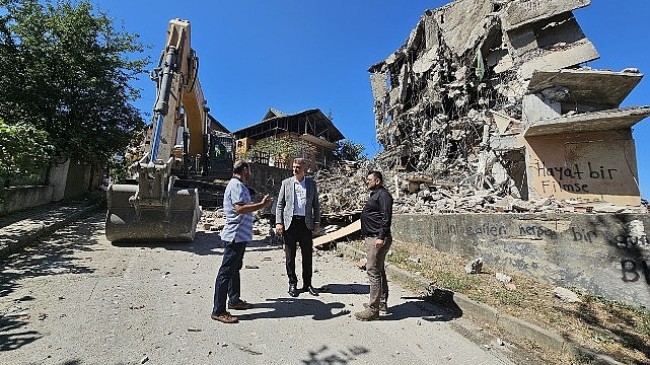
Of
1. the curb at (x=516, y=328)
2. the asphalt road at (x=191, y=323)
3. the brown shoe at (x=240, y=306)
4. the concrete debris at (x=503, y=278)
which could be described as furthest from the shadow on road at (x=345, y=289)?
the concrete debris at (x=503, y=278)

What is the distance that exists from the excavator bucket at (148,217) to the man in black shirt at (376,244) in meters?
4.35

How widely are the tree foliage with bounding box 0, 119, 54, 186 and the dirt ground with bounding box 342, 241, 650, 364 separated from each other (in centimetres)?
669

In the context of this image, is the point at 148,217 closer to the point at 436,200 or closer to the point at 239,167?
the point at 239,167

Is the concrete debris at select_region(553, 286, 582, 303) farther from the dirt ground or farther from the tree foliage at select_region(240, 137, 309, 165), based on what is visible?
the tree foliage at select_region(240, 137, 309, 165)

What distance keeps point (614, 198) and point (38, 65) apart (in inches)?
660

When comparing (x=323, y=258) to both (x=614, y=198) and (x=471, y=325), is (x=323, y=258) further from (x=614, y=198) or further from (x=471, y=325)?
(x=614, y=198)

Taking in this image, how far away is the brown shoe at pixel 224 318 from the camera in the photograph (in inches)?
126

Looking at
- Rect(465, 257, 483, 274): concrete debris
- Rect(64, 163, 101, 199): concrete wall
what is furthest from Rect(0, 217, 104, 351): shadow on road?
Rect(64, 163, 101, 199): concrete wall

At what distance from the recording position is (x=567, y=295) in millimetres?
3957

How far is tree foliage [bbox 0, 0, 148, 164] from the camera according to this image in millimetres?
10594

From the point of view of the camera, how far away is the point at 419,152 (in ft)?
57.4

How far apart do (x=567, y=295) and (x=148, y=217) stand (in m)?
7.03

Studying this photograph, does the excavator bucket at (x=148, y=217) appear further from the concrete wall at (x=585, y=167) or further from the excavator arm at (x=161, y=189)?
the concrete wall at (x=585, y=167)

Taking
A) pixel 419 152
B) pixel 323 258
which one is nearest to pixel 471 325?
pixel 323 258
